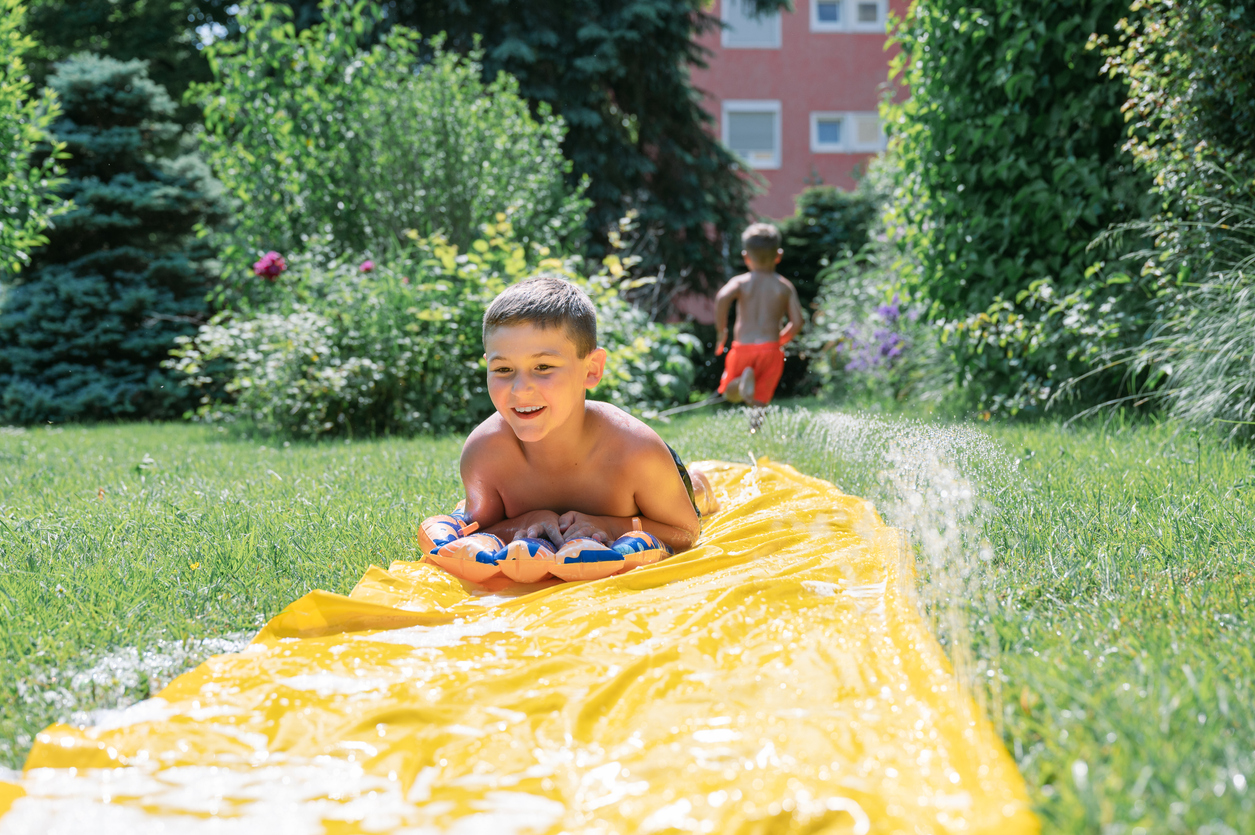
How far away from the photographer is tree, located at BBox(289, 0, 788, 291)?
42.8ft

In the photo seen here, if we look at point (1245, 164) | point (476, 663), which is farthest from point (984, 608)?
point (1245, 164)

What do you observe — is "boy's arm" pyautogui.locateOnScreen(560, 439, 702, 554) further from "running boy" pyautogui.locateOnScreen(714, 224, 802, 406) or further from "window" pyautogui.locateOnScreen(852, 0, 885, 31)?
"window" pyautogui.locateOnScreen(852, 0, 885, 31)

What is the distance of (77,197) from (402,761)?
1196cm

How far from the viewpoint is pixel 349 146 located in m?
8.91

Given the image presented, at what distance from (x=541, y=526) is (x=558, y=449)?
26cm

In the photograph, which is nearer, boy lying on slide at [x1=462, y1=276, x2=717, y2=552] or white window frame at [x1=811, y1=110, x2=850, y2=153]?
boy lying on slide at [x1=462, y1=276, x2=717, y2=552]

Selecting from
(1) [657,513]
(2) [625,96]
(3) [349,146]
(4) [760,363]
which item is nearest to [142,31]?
(2) [625,96]

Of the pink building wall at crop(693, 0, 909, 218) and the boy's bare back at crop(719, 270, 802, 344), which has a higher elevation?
the pink building wall at crop(693, 0, 909, 218)

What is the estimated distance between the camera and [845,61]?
20469 millimetres

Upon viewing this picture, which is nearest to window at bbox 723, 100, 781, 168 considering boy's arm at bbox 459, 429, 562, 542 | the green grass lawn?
the green grass lawn

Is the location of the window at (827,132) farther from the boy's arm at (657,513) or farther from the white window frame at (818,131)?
the boy's arm at (657,513)

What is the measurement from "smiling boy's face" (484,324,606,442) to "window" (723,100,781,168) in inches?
727

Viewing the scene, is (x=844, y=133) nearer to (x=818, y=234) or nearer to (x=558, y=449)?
(x=818, y=234)

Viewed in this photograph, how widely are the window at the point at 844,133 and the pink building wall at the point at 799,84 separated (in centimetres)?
10
